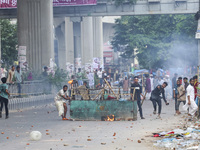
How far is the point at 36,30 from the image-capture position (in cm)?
3359

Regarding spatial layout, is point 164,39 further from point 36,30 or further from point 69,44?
point 36,30

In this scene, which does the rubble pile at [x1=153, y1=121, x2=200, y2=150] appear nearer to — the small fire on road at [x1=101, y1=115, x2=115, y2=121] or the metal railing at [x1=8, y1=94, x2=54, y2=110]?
the small fire on road at [x1=101, y1=115, x2=115, y2=121]

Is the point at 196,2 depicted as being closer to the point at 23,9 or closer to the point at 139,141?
the point at 23,9

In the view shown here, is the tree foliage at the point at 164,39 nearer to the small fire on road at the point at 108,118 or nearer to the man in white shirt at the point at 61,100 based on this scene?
the small fire on road at the point at 108,118

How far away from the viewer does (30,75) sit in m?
29.2

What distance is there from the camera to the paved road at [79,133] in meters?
11.5

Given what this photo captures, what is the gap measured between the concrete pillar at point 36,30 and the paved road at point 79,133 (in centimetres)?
1406

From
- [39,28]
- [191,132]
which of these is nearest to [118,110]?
[191,132]

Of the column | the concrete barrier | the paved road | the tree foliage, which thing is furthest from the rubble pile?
the column

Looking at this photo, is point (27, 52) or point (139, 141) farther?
point (27, 52)

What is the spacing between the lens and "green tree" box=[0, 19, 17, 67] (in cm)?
5491

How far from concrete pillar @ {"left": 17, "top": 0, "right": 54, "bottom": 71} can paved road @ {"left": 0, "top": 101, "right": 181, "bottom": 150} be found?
1406 centimetres

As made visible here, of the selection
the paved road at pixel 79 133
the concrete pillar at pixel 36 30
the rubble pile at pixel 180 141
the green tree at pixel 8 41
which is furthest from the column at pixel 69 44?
the rubble pile at pixel 180 141

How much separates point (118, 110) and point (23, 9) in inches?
647
